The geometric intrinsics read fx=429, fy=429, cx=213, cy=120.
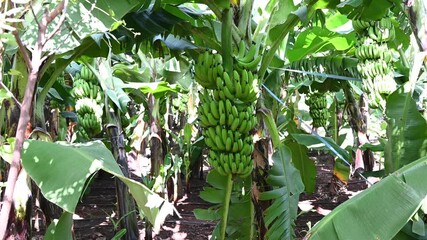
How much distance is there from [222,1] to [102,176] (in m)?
5.24

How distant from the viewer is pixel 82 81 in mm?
3084

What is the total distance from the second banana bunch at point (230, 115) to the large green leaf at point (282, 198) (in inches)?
5.0

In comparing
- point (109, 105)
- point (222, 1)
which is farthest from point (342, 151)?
point (109, 105)

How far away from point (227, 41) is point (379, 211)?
96cm

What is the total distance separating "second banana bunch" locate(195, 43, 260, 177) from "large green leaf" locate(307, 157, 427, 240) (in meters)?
0.58

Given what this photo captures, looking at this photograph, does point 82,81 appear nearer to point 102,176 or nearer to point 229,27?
point 229,27

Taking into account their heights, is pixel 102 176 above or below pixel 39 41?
below

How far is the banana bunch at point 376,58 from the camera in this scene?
260 centimetres

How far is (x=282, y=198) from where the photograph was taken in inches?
72.0

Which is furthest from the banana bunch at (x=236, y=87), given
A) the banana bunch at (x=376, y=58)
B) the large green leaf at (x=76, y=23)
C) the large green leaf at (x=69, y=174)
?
the banana bunch at (x=376, y=58)

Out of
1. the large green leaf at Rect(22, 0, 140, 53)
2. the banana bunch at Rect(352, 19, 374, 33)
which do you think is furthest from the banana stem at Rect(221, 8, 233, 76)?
the banana bunch at Rect(352, 19, 374, 33)

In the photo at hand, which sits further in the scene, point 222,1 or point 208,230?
point 208,230

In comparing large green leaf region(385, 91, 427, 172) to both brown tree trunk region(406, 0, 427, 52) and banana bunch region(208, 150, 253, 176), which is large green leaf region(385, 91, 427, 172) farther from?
banana bunch region(208, 150, 253, 176)

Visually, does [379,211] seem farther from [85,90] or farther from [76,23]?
[85,90]
